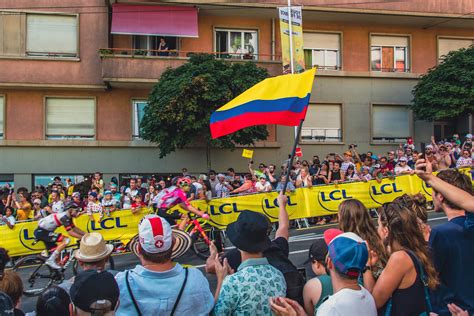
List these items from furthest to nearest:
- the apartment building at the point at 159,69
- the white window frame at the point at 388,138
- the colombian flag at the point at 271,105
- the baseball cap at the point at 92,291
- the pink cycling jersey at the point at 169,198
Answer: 1. the white window frame at the point at 388,138
2. the apartment building at the point at 159,69
3. the pink cycling jersey at the point at 169,198
4. the colombian flag at the point at 271,105
5. the baseball cap at the point at 92,291

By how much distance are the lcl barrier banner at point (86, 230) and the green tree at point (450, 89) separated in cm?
1523

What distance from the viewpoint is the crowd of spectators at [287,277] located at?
2938 mm

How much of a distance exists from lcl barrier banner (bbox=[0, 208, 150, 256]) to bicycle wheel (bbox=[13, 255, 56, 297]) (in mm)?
2571

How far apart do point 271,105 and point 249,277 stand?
9.68 feet

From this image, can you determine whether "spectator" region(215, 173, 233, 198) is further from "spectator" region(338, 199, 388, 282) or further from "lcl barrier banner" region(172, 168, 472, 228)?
"spectator" region(338, 199, 388, 282)

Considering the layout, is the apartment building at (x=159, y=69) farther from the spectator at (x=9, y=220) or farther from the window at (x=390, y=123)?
the spectator at (x=9, y=220)

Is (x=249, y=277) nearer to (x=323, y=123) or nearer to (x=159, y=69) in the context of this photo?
(x=159, y=69)

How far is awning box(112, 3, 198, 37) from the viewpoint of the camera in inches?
881

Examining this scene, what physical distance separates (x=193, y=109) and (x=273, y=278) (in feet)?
54.0

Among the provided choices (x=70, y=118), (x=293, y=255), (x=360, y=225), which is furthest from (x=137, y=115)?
(x=360, y=225)

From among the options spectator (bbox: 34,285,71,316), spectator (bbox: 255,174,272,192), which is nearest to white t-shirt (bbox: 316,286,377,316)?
spectator (bbox: 34,285,71,316)

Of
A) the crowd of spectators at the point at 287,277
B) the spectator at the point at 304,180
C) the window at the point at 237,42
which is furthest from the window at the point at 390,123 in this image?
the crowd of spectators at the point at 287,277

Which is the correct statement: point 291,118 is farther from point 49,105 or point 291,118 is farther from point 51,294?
point 49,105

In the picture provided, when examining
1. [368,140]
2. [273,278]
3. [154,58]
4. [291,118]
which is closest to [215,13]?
[154,58]
